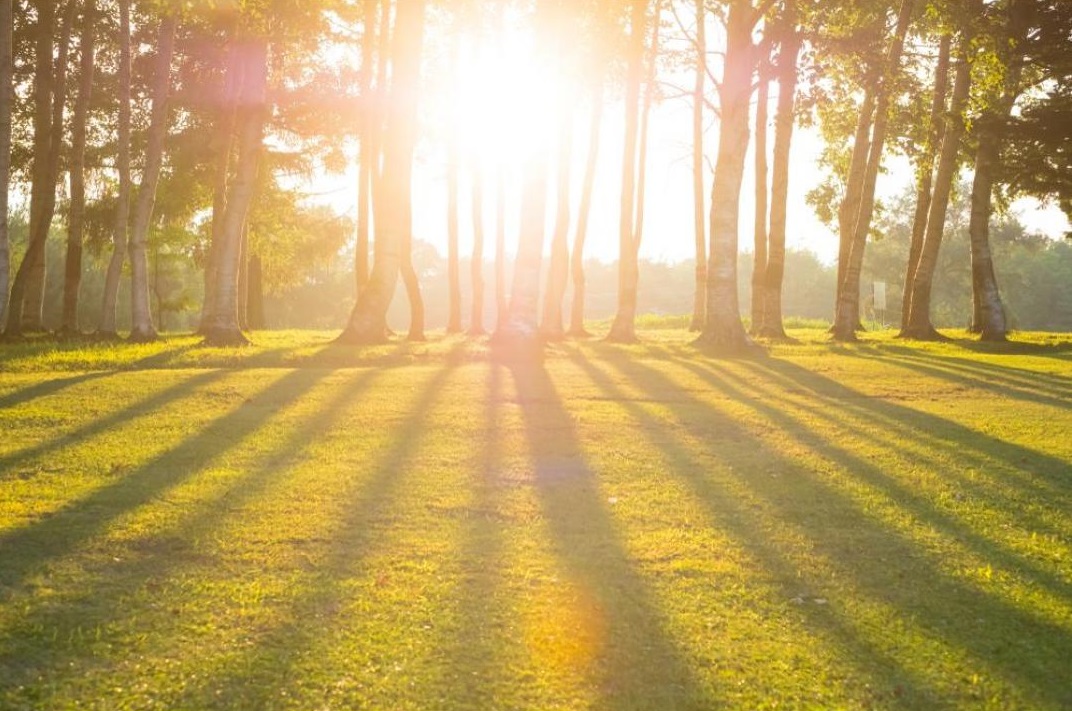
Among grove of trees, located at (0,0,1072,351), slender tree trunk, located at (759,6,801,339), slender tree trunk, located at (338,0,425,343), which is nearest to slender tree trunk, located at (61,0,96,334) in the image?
grove of trees, located at (0,0,1072,351)

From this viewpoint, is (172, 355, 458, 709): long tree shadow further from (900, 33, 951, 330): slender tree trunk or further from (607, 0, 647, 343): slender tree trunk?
(900, 33, 951, 330): slender tree trunk

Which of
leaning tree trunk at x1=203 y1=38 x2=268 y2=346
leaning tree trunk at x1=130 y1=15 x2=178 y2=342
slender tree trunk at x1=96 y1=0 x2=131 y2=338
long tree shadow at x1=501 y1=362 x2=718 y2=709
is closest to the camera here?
long tree shadow at x1=501 y1=362 x2=718 y2=709

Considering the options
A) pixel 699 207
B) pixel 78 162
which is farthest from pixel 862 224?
pixel 78 162

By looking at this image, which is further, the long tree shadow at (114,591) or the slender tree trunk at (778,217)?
the slender tree trunk at (778,217)

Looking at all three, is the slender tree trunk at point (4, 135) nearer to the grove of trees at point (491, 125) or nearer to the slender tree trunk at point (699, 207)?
the grove of trees at point (491, 125)

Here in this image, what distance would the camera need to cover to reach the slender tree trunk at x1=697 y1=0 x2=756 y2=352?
59.7 ft

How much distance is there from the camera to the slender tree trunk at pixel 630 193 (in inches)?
882

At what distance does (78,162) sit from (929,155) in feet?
80.6

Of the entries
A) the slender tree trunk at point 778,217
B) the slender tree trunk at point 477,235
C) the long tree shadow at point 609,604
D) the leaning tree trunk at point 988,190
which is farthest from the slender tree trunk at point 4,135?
the leaning tree trunk at point 988,190

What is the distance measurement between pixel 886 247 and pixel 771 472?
251 ft

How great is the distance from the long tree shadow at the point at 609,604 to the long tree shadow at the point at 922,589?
1238 millimetres

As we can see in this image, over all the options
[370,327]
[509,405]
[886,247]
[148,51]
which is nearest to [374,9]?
[148,51]

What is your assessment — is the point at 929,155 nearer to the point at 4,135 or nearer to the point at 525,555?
the point at 4,135

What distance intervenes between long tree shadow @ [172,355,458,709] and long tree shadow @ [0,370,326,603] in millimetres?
1407
